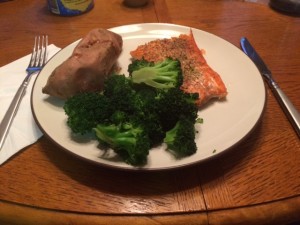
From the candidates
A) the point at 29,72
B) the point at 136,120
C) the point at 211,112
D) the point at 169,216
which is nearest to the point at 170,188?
the point at 169,216

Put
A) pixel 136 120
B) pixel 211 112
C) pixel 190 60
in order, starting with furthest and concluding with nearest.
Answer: pixel 190 60
pixel 211 112
pixel 136 120

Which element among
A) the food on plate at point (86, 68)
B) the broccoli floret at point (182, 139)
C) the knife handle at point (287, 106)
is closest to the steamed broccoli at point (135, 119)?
the broccoli floret at point (182, 139)

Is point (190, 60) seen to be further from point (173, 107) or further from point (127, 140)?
point (127, 140)

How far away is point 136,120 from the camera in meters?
0.83

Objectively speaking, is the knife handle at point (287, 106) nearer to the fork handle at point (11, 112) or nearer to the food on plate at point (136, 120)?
the food on plate at point (136, 120)

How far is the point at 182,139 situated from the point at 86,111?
29 centimetres

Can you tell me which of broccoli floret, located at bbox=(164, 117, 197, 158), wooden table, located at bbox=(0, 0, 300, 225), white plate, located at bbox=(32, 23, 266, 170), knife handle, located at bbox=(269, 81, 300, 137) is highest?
broccoli floret, located at bbox=(164, 117, 197, 158)

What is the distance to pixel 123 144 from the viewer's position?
77 centimetres

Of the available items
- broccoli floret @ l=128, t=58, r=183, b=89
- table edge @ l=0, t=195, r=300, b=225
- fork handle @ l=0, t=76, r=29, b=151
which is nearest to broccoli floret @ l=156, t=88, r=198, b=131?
broccoli floret @ l=128, t=58, r=183, b=89

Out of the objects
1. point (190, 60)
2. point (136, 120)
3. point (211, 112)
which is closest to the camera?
point (136, 120)

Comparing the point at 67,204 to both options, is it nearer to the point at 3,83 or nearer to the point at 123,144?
the point at 123,144

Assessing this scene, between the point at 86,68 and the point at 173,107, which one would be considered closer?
the point at 173,107

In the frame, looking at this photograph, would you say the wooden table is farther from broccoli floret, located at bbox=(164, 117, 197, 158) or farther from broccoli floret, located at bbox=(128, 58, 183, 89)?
broccoli floret, located at bbox=(128, 58, 183, 89)

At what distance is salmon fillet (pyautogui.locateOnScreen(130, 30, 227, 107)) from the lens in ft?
3.33
